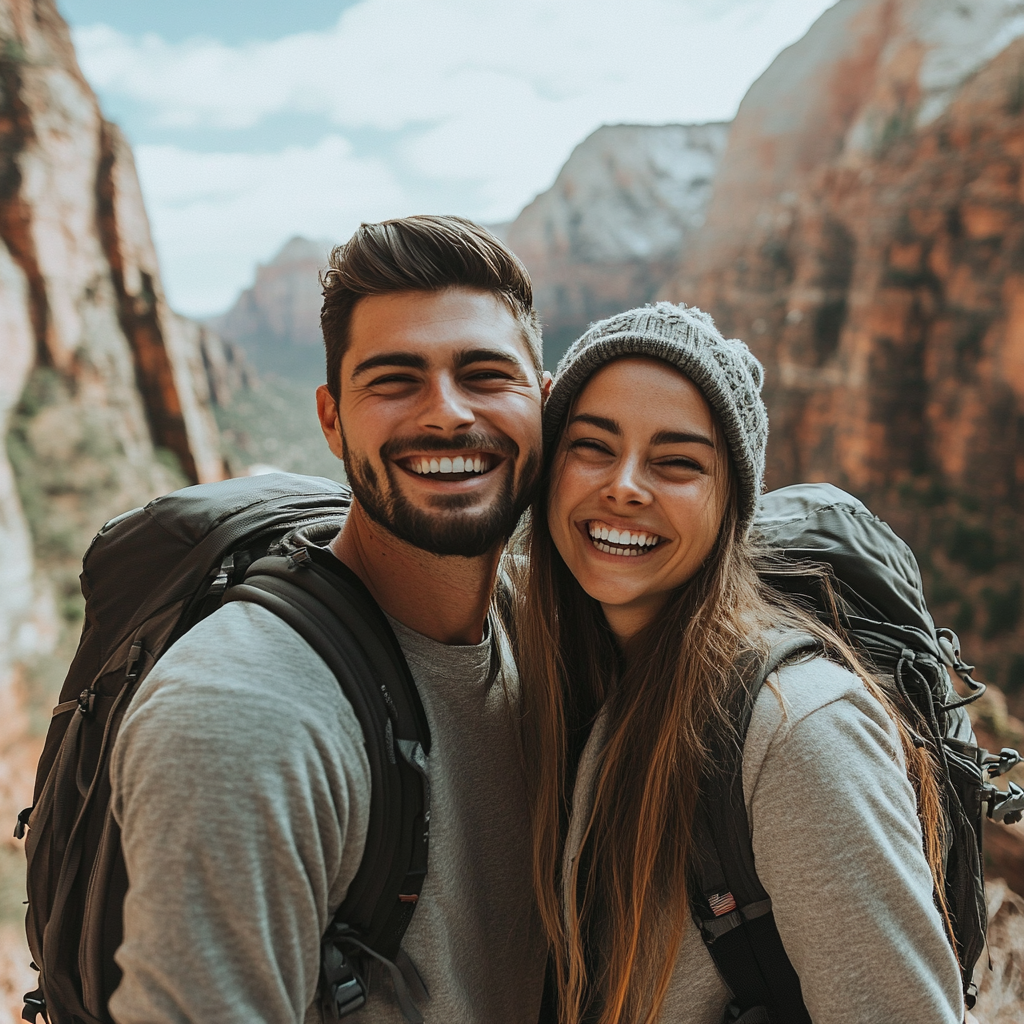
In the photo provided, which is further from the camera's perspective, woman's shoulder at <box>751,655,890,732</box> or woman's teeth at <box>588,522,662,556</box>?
woman's teeth at <box>588,522,662,556</box>

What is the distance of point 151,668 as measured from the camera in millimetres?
1467

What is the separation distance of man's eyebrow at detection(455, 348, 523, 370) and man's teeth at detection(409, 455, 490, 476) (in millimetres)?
216

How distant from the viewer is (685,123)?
5978cm

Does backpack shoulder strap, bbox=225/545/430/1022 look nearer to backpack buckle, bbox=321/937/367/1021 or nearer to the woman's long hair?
backpack buckle, bbox=321/937/367/1021

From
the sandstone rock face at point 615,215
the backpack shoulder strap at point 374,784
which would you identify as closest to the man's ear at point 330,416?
the backpack shoulder strap at point 374,784

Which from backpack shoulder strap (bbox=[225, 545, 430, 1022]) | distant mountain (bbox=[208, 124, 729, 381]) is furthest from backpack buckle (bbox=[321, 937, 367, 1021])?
distant mountain (bbox=[208, 124, 729, 381])

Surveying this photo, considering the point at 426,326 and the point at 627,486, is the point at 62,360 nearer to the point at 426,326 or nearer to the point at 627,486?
the point at 426,326

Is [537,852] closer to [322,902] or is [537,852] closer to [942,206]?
[322,902]

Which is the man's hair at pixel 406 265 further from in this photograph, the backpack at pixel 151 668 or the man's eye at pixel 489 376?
the backpack at pixel 151 668

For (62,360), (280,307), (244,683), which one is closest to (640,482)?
(244,683)

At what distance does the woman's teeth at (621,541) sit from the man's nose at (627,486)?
0.21 feet

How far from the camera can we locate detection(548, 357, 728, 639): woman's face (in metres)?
1.51

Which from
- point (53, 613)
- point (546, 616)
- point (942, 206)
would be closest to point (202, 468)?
point (53, 613)

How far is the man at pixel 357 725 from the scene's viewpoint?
1.07 meters
